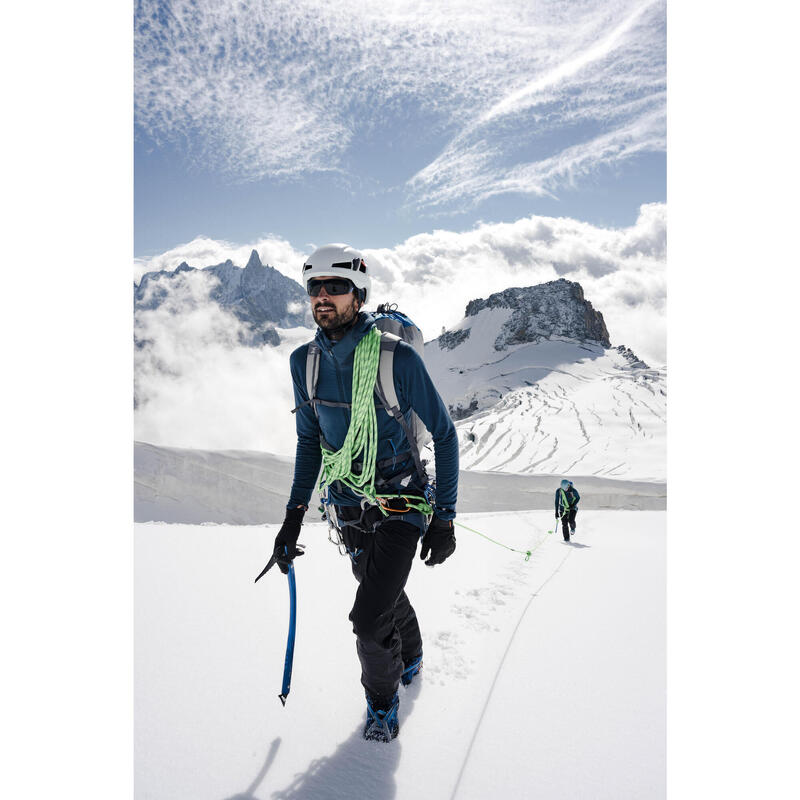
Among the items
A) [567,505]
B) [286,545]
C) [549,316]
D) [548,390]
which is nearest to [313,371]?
[286,545]

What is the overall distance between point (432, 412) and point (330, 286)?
0.94 metres

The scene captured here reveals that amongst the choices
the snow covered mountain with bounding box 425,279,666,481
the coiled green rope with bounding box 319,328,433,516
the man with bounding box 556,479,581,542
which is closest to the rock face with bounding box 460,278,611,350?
the snow covered mountain with bounding box 425,279,666,481

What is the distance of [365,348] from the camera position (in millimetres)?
2850

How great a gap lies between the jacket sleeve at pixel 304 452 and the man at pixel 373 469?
0.06 metres

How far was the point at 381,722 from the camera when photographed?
277 cm

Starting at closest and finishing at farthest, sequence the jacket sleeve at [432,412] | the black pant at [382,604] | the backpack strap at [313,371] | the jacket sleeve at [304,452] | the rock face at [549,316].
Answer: the black pant at [382,604]
the jacket sleeve at [432,412]
the backpack strap at [313,371]
the jacket sleeve at [304,452]
the rock face at [549,316]

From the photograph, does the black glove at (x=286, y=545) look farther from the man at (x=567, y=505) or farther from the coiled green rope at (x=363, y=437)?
the man at (x=567, y=505)

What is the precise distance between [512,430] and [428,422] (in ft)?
255

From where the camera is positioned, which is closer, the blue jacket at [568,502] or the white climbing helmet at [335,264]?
the white climbing helmet at [335,264]

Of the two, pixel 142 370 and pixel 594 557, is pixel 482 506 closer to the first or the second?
pixel 594 557

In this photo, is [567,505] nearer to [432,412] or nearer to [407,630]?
[407,630]

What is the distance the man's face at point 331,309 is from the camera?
289cm

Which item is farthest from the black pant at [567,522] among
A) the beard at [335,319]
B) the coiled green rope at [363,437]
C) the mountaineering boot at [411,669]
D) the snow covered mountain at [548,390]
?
the snow covered mountain at [548,390]

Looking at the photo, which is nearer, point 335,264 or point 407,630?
point 335,264
